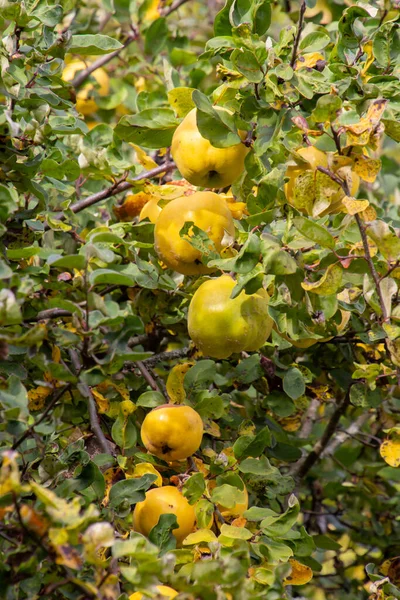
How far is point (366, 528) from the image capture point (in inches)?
94.9

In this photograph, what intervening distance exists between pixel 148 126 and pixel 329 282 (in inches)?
20.2

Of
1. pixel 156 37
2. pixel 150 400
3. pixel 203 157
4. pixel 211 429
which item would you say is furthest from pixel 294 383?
pixel 156 37

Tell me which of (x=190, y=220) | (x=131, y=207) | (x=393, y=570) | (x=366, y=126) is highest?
(x=366, y=126)

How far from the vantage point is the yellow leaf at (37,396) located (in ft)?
5.07

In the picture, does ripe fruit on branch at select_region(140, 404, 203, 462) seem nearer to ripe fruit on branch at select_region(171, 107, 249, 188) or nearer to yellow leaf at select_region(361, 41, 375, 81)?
ripe fruit on branch at select_region(171, 107, 249, 188)

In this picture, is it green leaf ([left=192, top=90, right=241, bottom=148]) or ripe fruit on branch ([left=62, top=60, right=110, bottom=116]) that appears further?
ripe fruit on branch ([left=62, top=60, right=110, bottom=116])

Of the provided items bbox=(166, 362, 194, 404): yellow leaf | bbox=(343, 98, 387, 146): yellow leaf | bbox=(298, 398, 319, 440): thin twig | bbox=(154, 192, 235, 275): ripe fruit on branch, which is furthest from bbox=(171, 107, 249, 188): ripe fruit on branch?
bbox=(298, 398, 319, 440): thin twig

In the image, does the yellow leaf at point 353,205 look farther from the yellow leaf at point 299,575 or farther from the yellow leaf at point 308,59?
the yellow leaf at point 299,575

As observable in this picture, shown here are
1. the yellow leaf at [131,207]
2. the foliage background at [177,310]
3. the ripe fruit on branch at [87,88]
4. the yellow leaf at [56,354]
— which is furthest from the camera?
the ripe fruit on branch at [87,88]

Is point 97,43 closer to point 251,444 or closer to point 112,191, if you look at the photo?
point 112,191

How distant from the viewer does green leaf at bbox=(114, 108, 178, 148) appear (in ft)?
5.05

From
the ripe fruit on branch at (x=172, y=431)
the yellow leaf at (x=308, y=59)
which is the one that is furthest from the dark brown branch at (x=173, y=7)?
the ripe fruit on branch at (x=172, y=431)

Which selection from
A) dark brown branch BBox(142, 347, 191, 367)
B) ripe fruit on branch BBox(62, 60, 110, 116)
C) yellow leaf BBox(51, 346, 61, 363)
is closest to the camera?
yellow leaf BBox(51, 346, 61, 363)

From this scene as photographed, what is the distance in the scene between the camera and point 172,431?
54.7 inches
